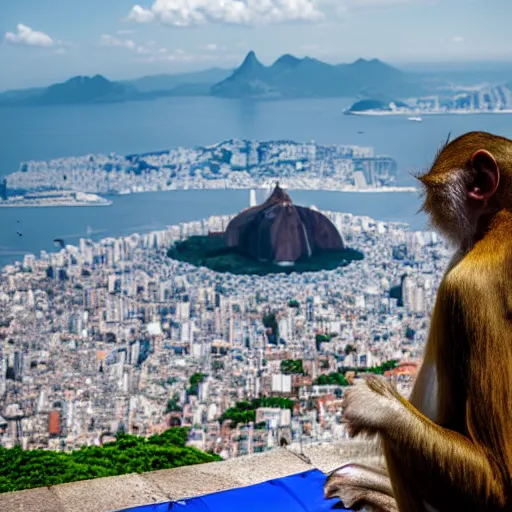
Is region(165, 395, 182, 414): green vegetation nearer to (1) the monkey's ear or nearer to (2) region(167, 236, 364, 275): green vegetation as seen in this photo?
(2) region(167, 236, 364, 275): green vegetation

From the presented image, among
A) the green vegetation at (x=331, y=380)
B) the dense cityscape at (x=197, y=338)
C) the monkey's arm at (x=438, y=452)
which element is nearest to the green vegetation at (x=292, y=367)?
the dense cityscape at (x=197, y=338)

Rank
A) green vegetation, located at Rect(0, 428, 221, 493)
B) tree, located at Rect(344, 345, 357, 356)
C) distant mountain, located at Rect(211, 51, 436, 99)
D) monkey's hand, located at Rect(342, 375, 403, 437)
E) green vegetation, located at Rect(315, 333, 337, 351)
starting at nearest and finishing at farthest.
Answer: monkey's hand, located at Rect(342, 375, 403, 437) → green vegetation, located at Rect(0, 428, 221, 493) → tree, located at Rect(344, 345, 357, 356) → green vegetation, located at Rect(315, 333, 337, 351) → distant mountain, located at Rect(211, 51, 436, 99)

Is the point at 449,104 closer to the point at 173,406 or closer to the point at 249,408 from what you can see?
the point at 249,408

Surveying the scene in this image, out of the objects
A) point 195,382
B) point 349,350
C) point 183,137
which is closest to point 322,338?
point 349,350

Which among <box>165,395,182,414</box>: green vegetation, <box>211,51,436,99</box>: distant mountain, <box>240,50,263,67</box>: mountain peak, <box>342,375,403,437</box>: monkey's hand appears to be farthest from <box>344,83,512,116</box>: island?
<box>342,375,403,437</box>: monkey's hand

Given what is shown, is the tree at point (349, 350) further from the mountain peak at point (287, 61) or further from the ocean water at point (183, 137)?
the mountain peak at point (287, 61)

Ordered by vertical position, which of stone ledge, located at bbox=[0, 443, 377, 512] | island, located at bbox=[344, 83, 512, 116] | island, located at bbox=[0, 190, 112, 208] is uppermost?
island, located at bbox=[344, 83, 512, 116]
